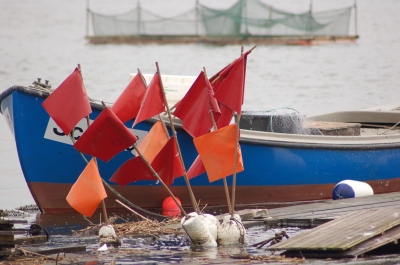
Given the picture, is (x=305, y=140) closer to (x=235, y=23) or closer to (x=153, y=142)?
(x=153, y=142)

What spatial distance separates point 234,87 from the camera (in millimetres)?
9328

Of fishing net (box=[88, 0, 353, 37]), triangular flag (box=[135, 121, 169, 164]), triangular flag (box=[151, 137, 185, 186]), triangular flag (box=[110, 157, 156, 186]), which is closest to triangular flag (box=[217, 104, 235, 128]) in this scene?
triangular flag (box=[151, 137, 185, 186])

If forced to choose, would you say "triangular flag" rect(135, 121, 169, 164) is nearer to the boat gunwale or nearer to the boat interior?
the boat gunwale

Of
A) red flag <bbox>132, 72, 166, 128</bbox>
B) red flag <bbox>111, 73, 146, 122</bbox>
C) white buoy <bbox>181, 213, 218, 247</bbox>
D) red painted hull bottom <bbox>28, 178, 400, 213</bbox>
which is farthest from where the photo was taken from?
red painted hull bottom <bbox>28, 178, 400, 213</bbox>

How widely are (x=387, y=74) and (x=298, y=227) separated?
91.8 ft

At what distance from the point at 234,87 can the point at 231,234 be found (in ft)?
5.05

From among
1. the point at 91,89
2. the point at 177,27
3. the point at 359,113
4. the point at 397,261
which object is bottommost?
the point at 397,261

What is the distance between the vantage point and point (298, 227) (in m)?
9.77

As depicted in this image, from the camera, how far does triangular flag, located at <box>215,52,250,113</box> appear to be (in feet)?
30.5

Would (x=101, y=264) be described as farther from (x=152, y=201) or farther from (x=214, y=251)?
(x=152, y=201)

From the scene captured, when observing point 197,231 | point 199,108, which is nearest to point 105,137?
point 199,108

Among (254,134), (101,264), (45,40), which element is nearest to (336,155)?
(254,134)

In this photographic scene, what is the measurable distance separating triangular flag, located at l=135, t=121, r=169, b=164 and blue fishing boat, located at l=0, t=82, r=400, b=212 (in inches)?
29.3

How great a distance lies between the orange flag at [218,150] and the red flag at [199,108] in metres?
0.33
